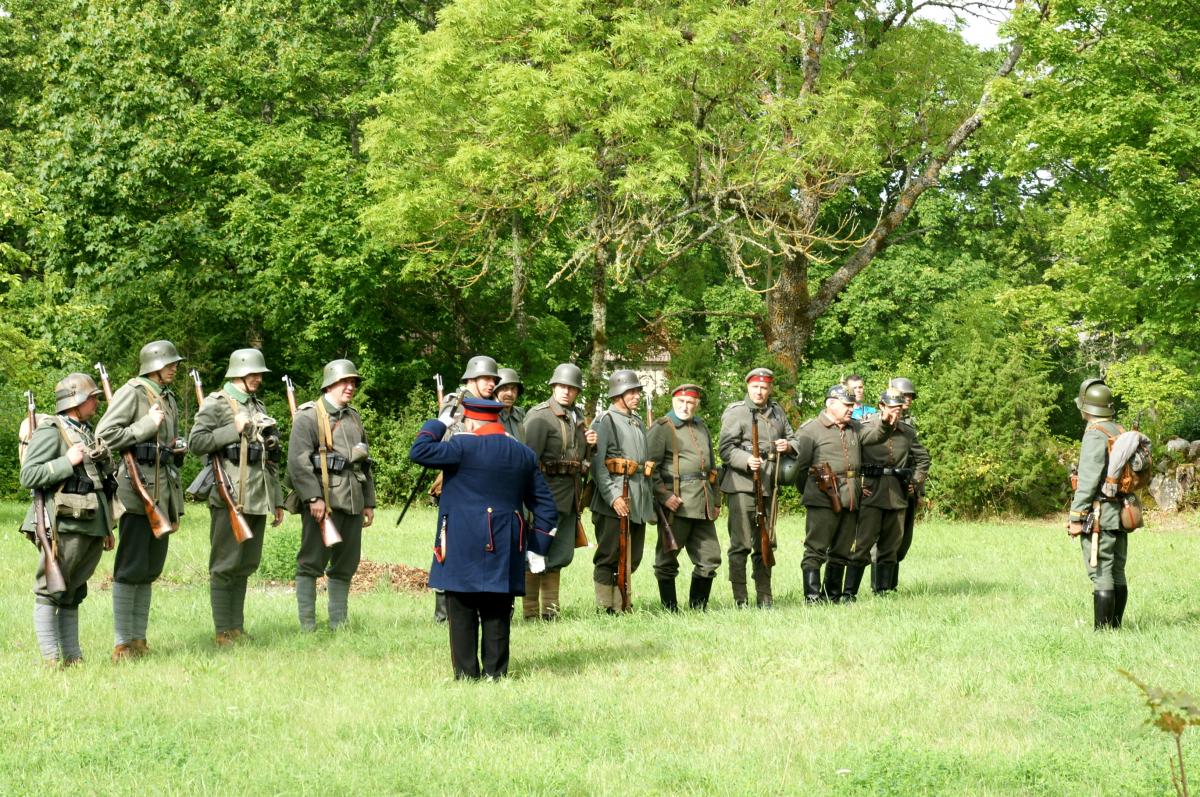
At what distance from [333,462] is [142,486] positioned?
6.13 ft

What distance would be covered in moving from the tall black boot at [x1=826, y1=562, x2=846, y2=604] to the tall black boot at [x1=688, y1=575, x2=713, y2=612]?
1.43 meters

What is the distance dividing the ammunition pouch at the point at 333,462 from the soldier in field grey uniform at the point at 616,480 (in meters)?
2.26

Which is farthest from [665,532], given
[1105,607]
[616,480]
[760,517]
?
[1105,607]

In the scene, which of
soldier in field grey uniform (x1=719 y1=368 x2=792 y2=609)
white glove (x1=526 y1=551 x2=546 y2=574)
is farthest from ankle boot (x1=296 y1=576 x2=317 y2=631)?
soldier in field grey uniform (x1=719 y1=368 x2=792 y2=609)

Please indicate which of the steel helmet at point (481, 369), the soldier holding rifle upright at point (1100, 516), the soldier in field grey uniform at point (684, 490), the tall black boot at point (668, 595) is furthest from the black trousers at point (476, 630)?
the soldier holding rifle upright at point (1100, 516)

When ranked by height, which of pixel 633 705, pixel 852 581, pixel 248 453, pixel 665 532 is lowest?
pixel 852 581

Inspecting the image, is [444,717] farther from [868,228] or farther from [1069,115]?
[868,228]

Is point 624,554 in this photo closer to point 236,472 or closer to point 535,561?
point 535,561

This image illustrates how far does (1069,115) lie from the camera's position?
76.6 ft

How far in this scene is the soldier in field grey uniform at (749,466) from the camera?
12.7m

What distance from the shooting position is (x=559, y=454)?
478 inches

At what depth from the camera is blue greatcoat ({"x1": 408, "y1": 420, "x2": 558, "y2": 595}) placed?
8820 millimetres

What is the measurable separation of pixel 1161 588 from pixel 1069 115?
37.8ft

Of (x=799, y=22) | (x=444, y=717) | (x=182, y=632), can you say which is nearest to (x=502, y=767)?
(x=444, y=717)
